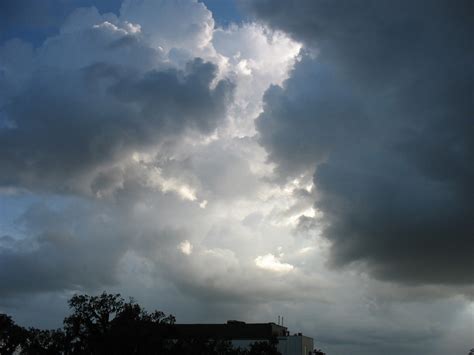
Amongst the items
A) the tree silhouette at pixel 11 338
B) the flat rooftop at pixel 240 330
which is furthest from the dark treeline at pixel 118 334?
the flat rooftop at pixel 240 330

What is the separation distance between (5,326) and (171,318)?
4198 cm

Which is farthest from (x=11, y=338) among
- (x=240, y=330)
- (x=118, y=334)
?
(x=240, y=330)

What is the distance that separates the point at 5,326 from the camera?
92.8 metres

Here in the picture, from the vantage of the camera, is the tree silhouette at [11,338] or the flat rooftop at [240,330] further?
the flat rooftop at [240,330]

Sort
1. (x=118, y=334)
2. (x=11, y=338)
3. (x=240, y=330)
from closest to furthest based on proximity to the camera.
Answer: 1. (x=118, y=334)
2. (x=11, y=338)
3. (x=240, y=330)

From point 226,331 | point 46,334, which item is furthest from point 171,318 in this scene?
point 226,331

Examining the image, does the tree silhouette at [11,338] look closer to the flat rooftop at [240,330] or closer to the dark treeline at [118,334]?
the dark treeline at [118,334]

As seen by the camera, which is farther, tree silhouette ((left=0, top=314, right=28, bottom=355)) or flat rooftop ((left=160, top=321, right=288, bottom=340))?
flat rooftop ((left=160, top=321, right=288, bottom=340))

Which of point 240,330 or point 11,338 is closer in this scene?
point 11,338

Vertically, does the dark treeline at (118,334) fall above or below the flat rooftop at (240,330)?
below

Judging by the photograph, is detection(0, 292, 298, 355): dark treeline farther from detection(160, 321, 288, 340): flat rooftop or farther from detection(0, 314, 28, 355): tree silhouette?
detection(160, 321, 288, 340): flat rooftop

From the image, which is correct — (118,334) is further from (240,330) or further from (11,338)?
(240,330)

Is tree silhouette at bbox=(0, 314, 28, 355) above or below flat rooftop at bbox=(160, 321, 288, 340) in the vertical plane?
below

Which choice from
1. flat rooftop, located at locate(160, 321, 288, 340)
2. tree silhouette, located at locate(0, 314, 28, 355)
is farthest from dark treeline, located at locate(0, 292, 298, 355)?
flat rooftop, located at locate(160, 321, 288, 340)
